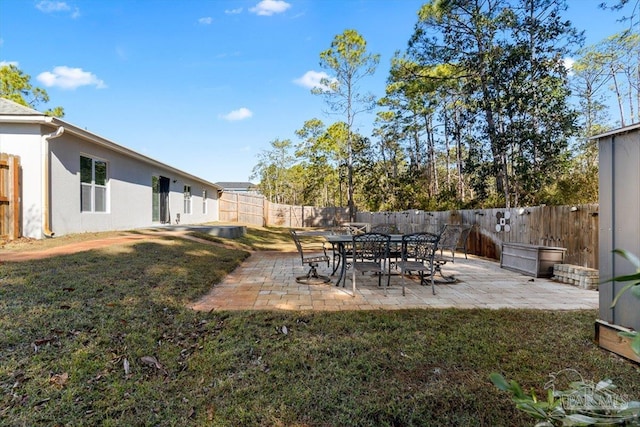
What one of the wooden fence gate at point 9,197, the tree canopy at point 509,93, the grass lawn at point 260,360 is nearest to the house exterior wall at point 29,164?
the wooden fence gate at point 9,197

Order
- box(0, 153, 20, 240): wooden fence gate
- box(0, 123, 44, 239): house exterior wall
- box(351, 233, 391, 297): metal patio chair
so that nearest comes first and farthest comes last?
box(351, 233, 391, 297): metal patio chair < box(0, 153, 20, 240): wooden fence gate < box(0, 123, 44, 239): house exterior wall

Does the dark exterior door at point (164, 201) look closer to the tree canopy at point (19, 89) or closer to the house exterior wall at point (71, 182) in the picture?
the house exterior wall at point (71, 182)

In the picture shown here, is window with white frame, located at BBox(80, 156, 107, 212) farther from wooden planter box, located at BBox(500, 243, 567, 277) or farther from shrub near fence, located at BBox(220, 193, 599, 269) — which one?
wooden planter box, located at BBox(500, 243, 567, 277)

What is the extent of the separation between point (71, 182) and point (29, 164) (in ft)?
3.03

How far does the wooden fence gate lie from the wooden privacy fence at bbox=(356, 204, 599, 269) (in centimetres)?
1097

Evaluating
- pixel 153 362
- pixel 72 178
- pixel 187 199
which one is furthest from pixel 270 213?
pixel 153 362

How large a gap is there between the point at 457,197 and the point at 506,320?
35.2 ft

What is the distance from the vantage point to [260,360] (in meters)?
2.65

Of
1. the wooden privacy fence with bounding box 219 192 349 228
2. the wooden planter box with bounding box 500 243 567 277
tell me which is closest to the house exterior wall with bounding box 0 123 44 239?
the wooden planter box with bounding box 500 243 567 277

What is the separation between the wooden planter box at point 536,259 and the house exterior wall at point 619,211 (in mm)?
3221

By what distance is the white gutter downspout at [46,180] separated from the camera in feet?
21.9

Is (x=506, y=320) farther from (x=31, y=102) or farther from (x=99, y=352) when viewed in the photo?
(x=31, y=102)

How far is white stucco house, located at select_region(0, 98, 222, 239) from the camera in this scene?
670cm

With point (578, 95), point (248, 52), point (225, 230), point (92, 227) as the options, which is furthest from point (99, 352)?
point (578, 95)
